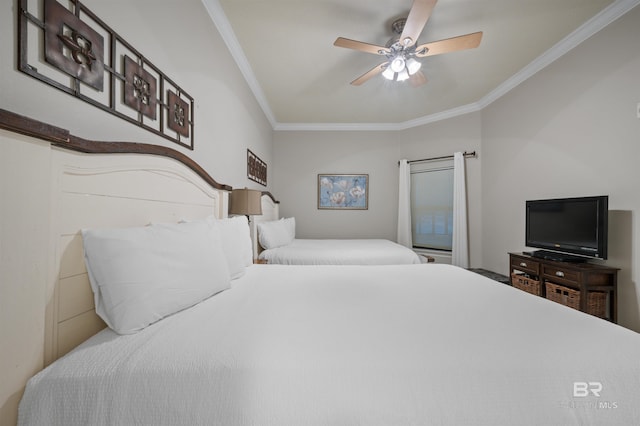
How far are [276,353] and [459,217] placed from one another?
4011 millimetres

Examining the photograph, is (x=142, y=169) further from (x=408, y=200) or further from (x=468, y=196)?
(x=468, y=196)

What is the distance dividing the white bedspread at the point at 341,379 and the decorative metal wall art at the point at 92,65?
909 millimetres

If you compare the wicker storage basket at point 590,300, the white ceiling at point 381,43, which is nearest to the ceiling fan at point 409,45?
the white ceiling at point 381,43

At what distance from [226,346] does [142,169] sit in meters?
0.91

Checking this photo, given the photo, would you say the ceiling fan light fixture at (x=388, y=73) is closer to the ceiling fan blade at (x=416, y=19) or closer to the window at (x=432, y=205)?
the ceiling fan blade at (x=416, y=19)

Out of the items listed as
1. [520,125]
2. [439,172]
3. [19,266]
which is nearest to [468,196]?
[439,172]

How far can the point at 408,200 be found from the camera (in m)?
4.32

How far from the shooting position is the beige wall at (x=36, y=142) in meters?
0.62

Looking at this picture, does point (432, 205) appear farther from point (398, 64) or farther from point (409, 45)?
point (409, 45)

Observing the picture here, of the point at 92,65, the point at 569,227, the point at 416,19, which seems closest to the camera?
the point at 92,65

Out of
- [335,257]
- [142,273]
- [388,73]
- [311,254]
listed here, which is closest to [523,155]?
[388,73]

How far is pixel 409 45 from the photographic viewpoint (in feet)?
6.64

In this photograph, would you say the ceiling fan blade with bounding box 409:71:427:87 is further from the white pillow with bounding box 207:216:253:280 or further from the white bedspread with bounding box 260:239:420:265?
the white pillow with bounding box 207:216:253:280

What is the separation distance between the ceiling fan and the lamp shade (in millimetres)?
1410
